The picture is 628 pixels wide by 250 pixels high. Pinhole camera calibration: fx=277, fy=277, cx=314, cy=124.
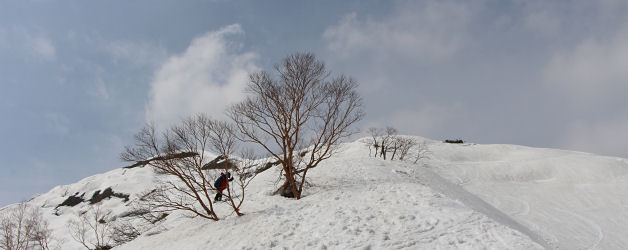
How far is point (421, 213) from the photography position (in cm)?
952

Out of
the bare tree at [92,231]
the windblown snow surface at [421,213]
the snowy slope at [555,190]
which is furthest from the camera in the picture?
the bare tree at [92,231]

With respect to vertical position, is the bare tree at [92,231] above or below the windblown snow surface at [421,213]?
below

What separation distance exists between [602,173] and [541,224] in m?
24.0

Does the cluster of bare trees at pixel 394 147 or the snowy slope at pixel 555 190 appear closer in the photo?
the snowy slope at pixel 555 190

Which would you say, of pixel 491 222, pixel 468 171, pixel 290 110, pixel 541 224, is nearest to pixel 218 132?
pixel 290 110

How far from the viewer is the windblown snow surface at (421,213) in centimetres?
814

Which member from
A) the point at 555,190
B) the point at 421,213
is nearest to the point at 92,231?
the point at 421,213

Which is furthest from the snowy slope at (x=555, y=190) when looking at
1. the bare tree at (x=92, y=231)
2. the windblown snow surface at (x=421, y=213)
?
the bare tree at (x=92, y=231)

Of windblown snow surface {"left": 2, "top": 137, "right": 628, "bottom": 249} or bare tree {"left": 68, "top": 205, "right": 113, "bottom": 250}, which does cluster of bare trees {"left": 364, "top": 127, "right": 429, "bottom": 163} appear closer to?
windblown snow surface {"left": 2, "top": 137, "right": 628, "bottom": 249}

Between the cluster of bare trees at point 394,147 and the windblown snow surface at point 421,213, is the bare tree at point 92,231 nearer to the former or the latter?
the windblown snow surface at point 421,213

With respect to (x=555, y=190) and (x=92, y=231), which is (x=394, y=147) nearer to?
(x=555, y=190)

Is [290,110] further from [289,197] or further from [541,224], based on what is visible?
[541,224]

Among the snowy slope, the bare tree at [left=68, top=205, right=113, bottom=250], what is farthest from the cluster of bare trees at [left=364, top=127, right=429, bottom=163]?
the bare tree at [left=68, top=205, right=113, bottom=250]

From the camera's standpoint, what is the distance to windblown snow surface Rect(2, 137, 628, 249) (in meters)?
8.14
